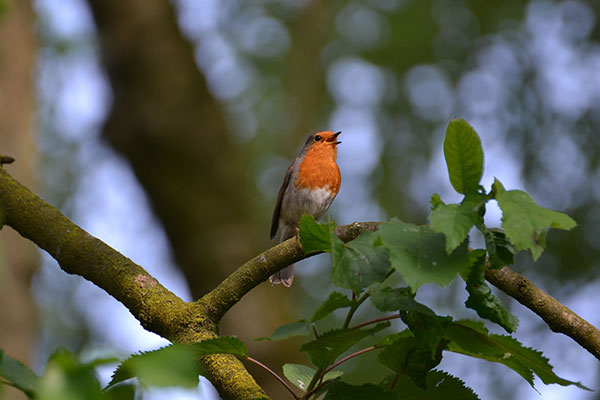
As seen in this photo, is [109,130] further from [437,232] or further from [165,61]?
[437,232]

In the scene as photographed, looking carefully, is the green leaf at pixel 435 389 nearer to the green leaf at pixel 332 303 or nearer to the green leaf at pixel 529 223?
the green leaf at pixel 332 303

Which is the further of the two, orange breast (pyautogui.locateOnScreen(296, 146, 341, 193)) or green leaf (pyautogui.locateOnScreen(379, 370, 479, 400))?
orange breast (pyautogui.locateOnScreen(296, 146, 341, 193))

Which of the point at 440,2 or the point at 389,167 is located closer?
the point at 389,167

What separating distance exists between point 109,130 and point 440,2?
23.0 feet

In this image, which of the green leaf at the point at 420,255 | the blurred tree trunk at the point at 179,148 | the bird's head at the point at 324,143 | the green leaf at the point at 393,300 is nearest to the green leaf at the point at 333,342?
the green leaf at the point at 393,300

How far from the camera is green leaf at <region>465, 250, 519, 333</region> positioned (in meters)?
1.41

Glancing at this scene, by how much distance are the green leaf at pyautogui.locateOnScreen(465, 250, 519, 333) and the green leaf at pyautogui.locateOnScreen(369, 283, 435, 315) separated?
0.14 m

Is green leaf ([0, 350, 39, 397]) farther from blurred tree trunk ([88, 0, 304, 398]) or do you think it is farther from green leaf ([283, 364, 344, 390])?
blurred tree trunk ([88, 0, 304, 398])

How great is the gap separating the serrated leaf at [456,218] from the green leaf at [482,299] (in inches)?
6.3

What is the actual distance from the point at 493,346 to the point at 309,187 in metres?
4.48

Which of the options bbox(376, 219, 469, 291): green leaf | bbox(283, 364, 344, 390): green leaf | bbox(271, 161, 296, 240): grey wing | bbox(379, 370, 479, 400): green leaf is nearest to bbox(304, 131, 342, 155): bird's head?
bbox(271, 161, 296, 240): grey wing

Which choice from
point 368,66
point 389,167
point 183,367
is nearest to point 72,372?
point 183,367

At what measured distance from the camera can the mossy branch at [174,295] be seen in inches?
72.9

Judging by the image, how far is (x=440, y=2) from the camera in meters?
11.7
